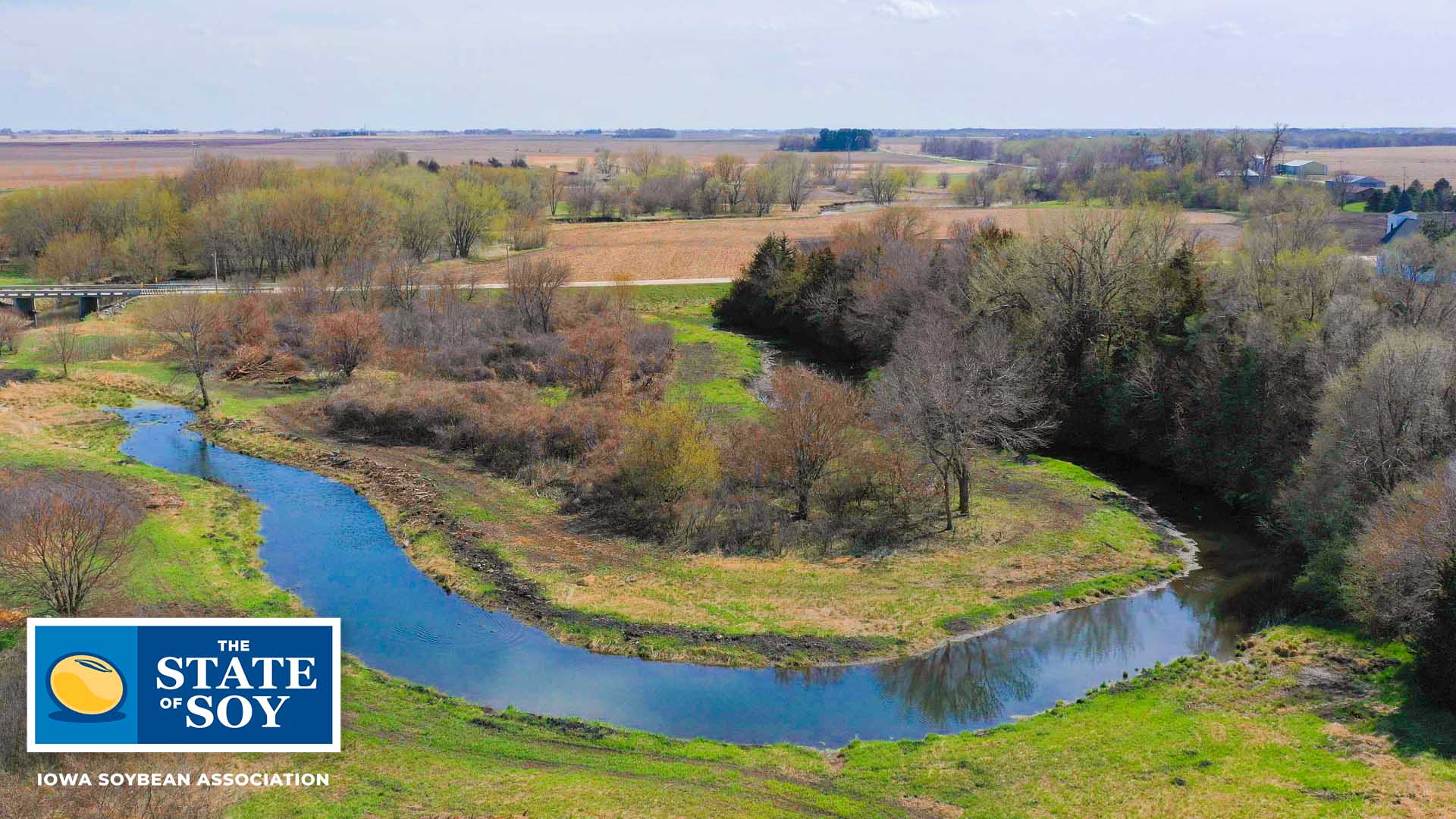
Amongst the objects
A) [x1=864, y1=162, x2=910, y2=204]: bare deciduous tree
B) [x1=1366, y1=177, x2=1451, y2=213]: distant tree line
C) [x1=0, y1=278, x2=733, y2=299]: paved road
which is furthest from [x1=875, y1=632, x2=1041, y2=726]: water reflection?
[x1=864, y1=162, x2=910, y2=204]: bare deciduous tree

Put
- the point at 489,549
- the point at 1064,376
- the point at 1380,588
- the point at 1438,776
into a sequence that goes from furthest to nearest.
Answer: the point at 1064,376, the point at 489,549, the point at 1380,588, the point at 1438,776

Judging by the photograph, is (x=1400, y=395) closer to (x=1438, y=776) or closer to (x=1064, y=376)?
(x=1438, y=776)

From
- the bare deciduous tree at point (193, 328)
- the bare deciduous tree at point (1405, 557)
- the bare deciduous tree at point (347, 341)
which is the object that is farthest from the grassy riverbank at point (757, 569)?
the bare deciduous tree at point (193, 328)

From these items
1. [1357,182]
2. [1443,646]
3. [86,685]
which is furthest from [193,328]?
[1357,182]

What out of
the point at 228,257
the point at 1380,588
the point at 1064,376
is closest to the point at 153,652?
the point at 1380,588

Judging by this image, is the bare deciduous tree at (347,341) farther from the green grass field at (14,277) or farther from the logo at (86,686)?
the green grass field at (14,277)

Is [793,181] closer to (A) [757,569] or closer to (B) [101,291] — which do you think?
(B) [101,291]
